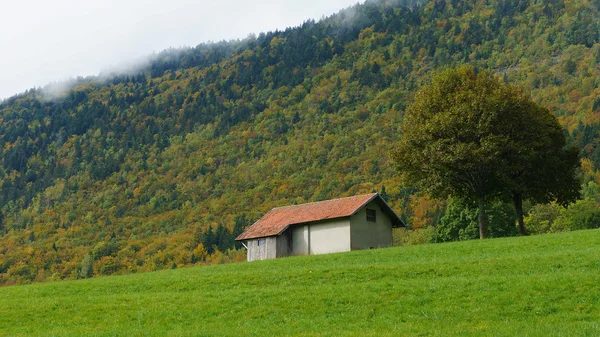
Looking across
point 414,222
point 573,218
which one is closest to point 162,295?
point 573,218

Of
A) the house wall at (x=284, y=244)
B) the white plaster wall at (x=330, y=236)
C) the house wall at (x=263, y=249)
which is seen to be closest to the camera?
the white plaster wall at (x=330, y=236)

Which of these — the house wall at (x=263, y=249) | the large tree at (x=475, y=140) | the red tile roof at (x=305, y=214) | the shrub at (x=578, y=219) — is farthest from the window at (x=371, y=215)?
the shrub at (x=578, y=219)

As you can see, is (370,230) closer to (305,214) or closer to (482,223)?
(305,214)

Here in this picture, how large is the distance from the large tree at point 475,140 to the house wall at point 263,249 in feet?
49.8

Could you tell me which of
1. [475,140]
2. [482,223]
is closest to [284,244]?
[482,223]

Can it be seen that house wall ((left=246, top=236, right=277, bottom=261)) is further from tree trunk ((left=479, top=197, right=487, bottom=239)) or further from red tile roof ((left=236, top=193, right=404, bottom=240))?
tree trunk ((left=479, top=197, right=487, bottom=239))

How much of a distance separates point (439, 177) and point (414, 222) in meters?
83.2

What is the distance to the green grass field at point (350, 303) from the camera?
23250 mm

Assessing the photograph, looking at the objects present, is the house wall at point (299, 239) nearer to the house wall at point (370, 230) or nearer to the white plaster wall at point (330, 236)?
the white plaster wall at point (330, 236)

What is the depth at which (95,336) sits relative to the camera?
24.3 meters

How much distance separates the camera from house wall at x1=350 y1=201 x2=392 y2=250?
65062 mm

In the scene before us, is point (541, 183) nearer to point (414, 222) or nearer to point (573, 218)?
point (573, 218)

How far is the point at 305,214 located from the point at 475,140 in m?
18.7

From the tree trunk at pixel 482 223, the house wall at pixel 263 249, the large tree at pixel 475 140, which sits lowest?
the house wall at pixel 263 249
